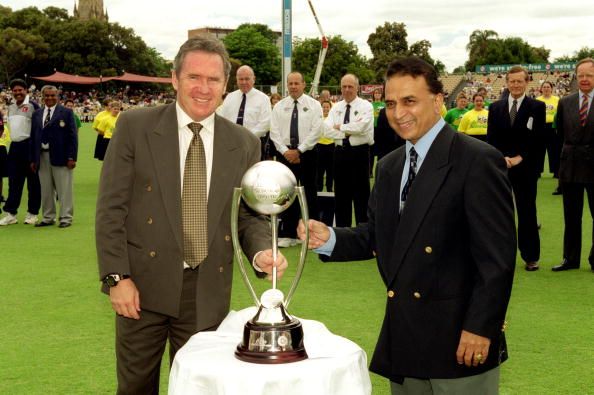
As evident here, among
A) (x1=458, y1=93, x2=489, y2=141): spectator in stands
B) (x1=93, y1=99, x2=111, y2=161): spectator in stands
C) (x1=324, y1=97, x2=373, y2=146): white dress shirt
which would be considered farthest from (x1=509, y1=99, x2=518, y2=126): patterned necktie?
(x1=93, y1=99, x2=111, y2=161): spectator in stands

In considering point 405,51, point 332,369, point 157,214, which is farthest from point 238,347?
point 405,51

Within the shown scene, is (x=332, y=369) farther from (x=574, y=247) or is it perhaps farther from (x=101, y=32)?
(x=101, y=32)

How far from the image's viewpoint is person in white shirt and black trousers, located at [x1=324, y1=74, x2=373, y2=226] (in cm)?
1062

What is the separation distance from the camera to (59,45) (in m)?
89.2

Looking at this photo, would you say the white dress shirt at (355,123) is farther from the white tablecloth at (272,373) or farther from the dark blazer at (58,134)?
the white tablecloth at (272,373)

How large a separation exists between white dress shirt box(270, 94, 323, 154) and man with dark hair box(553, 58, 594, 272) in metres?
3.06

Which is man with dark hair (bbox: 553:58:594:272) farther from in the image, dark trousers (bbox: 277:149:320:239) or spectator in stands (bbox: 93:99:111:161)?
spectator in stands (bbox: 93:99:111:161)

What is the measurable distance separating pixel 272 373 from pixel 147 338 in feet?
3.98

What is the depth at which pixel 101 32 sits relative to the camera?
290 feet

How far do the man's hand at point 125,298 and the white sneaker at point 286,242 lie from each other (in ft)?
22.9

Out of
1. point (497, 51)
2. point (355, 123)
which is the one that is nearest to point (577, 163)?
point (355, 123)

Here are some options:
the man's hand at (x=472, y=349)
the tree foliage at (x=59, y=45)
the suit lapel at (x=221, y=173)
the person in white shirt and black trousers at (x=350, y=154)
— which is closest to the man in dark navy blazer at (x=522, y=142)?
the person in white shirt and black trousers at (x=350, y=154)

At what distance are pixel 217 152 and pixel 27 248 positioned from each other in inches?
295

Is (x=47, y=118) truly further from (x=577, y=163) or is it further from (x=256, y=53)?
(x=256, y=53)
